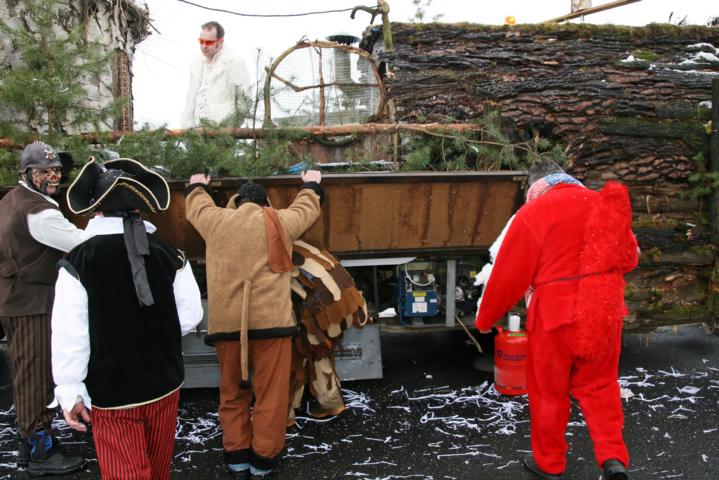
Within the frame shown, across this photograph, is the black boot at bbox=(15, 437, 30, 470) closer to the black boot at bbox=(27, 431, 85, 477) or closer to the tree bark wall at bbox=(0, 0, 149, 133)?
the black boot at bbox=(27, 431, 85, 477)

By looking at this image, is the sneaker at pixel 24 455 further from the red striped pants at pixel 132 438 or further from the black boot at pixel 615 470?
the black boot at pixel 615 470

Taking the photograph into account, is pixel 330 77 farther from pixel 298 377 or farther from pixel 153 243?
pixel 153 243

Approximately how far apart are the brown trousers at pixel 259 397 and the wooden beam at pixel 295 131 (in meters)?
1.73

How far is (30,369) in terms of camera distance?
11.2 ft

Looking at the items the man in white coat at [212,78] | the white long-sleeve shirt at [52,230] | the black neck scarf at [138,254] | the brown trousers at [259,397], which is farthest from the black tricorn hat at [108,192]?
the man in white coat at [212,78]

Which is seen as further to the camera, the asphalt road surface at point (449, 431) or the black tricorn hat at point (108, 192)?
the asphalt road surface at point (449, 431)

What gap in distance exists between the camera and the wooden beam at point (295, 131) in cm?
419

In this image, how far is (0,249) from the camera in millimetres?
3369

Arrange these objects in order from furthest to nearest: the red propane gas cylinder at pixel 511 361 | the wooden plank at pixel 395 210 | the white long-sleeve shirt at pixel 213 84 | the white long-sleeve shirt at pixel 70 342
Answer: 1. the white long-sleeve shirt at pixel 213 84
2. the red propane gas cylinder at pixel 511 361
3. the wooden plank at pixel 395 210
4. the white long-sleeve shirt at pixel 70 342

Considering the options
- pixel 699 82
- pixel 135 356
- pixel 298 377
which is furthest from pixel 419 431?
pixel 699 82

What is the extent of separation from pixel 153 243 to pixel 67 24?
487 centimetres

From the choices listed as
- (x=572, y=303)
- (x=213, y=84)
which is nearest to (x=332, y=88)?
(x=213, y=84)

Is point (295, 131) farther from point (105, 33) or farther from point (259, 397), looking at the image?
point (105, 33)

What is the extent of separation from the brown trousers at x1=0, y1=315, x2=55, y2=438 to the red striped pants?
1407mm
